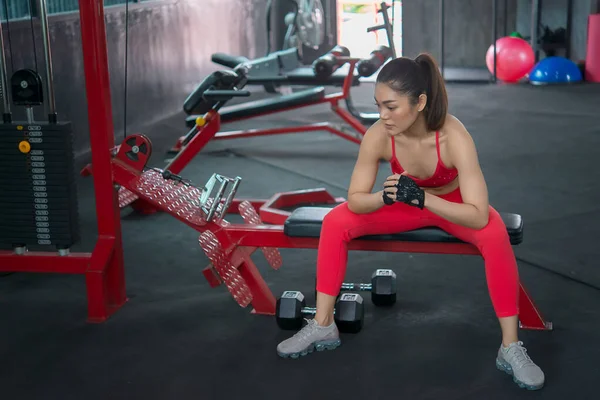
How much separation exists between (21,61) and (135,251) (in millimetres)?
1707

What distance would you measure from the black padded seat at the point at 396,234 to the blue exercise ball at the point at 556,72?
5.83 meters

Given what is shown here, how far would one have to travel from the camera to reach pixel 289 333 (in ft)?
7.60

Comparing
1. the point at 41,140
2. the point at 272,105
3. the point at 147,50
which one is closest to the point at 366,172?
the point at 41,140

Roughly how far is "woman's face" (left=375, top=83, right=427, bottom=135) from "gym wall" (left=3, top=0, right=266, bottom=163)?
2.56 metres

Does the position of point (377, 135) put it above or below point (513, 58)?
above

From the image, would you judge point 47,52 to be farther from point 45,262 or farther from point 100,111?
point 45,262

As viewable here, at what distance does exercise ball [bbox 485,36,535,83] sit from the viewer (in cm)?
761

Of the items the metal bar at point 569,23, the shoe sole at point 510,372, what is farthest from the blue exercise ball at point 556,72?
the shoe sole at point 510,372

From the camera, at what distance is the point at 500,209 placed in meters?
3.58

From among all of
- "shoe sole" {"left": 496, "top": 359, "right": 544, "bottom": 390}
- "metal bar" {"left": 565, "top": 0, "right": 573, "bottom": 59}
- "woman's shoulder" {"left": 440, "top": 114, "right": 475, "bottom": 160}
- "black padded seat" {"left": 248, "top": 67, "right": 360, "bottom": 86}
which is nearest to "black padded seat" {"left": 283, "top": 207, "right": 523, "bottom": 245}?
"woman's shoulder" {"left": 440, "top": 114, "right": 475, "bottom": 160}

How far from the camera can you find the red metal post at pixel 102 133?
7.73ft

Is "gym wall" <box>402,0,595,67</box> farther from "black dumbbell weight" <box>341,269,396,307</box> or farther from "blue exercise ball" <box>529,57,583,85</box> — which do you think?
"black dumbbell weight" <box>341,269,396,307</box>

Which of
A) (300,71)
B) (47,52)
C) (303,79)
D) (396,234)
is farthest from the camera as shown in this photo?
(300,71)

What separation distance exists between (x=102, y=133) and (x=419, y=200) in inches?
41.1
